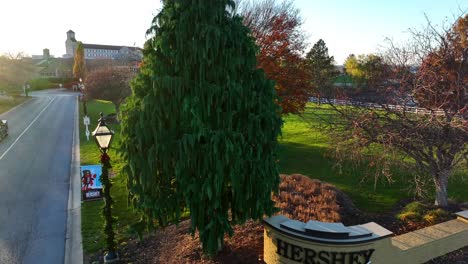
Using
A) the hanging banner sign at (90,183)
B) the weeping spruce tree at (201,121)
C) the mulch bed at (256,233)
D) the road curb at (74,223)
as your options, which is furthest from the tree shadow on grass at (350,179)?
the hanging banner sign at (90,183)

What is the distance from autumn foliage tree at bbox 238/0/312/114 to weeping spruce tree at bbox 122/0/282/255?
31.0 ft

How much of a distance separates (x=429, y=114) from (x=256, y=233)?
555 cm

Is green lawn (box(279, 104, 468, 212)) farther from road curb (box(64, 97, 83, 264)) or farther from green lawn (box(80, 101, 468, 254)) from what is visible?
road curb (box(64, 97, 83, 264))

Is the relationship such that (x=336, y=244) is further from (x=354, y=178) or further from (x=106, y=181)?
(x=354, y=178)

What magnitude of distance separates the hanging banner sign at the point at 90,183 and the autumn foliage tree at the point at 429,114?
327 inches

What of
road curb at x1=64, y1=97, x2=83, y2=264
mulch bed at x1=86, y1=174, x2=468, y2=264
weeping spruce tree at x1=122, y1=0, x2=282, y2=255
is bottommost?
road curb at x1=64, y1=97, x2=83, y2=264

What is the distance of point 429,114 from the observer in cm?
835

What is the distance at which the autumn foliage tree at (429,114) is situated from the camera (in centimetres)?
800

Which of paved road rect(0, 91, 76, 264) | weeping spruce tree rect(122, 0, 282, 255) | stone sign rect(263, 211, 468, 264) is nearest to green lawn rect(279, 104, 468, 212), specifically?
weeping spruce tree rect(122, 0, 282, 255)

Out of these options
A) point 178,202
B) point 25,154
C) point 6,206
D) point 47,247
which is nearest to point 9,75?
point 25,154

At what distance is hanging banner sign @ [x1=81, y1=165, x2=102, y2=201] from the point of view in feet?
36.0

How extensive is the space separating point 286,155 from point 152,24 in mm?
12133

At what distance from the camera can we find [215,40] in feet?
18.0

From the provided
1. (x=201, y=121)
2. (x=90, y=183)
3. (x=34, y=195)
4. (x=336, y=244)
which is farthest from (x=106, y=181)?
(x=34, y=195)
